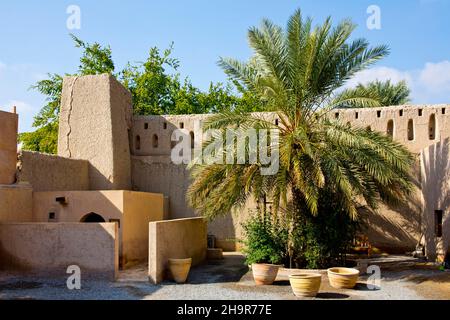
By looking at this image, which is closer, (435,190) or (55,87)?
(435,190)

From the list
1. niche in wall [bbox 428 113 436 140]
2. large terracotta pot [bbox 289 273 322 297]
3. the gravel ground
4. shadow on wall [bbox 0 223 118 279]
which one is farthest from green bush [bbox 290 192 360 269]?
niche in wall [bbox 428 113 436 140]

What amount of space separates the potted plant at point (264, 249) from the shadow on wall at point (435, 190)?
14.5 ft

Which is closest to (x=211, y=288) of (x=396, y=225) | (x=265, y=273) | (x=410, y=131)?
(x=265, y=273)

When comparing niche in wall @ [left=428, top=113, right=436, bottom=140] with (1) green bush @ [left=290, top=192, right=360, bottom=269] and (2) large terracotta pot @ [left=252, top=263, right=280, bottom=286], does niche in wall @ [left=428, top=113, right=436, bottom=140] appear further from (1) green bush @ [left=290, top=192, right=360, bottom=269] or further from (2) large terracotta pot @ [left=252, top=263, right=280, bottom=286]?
(2) large terracotta pot @ [left=252, top=263, right=280, bottom=286]

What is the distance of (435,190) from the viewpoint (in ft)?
45.2

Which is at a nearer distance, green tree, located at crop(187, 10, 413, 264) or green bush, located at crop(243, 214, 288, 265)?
green tree, located at crop(187, 10, 413, 264)

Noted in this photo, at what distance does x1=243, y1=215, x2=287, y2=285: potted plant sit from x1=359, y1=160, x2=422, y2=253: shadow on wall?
4.69 m

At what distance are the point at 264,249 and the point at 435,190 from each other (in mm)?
5564

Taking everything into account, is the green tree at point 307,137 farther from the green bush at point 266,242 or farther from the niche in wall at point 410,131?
the niche in wall at point 410,131

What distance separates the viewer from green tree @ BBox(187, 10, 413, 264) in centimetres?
1074

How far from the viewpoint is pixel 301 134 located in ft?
35.5

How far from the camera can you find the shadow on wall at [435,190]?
1285 cm

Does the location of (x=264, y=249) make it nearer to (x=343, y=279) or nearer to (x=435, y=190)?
(x=343, y=279)
